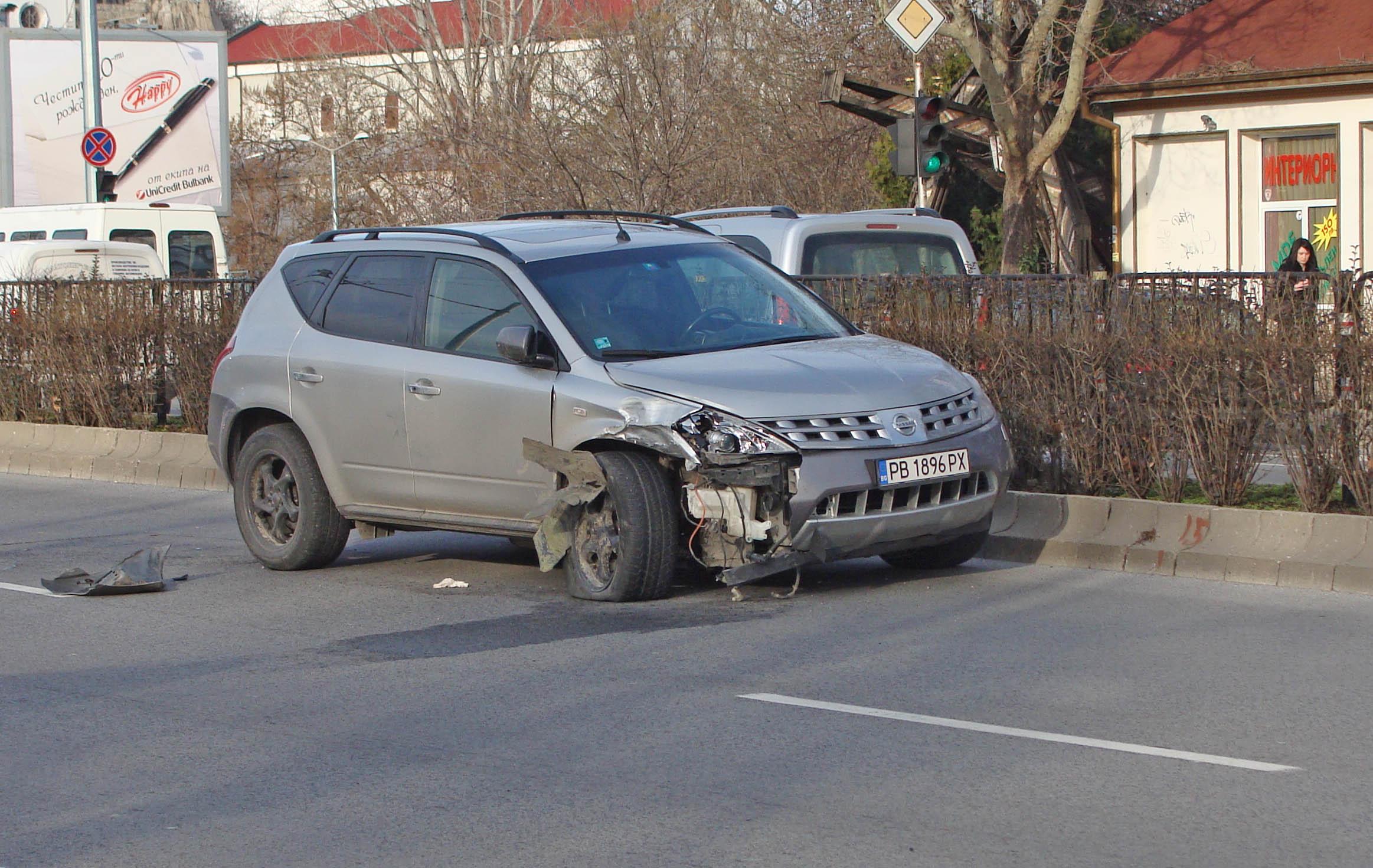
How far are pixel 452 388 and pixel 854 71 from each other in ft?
79.1

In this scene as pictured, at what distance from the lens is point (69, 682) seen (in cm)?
703

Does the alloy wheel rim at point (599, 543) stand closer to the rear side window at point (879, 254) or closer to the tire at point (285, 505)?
the tire at point (285, 505)

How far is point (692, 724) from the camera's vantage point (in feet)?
20.1

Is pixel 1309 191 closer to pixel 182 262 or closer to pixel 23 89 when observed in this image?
pixel 182 262

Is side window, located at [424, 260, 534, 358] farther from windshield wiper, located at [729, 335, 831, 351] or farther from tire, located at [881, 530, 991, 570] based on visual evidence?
tire, located at [881, 530, 991, 570]

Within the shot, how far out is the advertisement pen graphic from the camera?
35625 millimetres

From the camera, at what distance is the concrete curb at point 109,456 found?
46.8 feet

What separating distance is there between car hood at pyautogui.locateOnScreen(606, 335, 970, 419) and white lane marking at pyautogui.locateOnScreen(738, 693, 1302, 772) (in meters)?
1.82

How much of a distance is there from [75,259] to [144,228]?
4739mm

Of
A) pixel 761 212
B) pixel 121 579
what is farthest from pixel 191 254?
pixel 121 579

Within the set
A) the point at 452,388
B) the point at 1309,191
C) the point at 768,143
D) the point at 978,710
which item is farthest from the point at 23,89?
the point at 978,710

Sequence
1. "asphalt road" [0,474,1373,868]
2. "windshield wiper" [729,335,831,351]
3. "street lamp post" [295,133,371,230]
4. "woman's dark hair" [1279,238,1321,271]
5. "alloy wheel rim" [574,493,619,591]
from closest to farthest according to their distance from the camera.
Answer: "asphalt road" [0,474,1373,868], "alloy wheel rim" [574,493,619,591], "windshield wiper" [729,335,831,351], "woman's dark hair" [1279,238,1321,271], "street lamp post" [295,133,371,230]

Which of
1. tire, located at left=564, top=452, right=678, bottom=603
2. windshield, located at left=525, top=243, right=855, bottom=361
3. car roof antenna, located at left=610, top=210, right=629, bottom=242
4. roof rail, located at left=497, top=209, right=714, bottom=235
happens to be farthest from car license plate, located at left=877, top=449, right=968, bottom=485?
roof rail, located at left=497, top=209, right=714, bottom=235

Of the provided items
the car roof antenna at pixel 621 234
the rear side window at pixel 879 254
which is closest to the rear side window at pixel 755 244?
the rear side window at pixel 879 254
